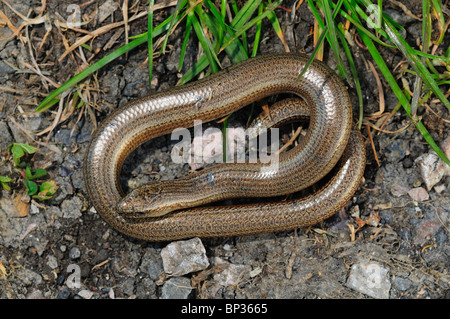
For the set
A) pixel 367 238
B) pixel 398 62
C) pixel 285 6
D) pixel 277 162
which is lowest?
pixel 367 238

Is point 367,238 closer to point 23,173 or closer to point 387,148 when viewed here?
point 387,148

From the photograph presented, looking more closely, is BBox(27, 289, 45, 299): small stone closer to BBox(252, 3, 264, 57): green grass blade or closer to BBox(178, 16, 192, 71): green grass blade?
BBox(178, 16, 192, 71): green grass blade

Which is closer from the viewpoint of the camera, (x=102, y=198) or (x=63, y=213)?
(x=102, y=198)

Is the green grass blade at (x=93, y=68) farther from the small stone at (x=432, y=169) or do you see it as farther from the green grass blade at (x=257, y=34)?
the small stone at (x=432, y=169)

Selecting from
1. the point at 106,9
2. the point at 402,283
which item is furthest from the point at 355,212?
the point at 106,9

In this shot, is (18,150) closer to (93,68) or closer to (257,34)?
(93,68)
